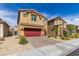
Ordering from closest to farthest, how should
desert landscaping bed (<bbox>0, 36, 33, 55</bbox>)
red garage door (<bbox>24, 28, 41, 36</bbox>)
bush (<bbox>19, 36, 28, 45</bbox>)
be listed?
1. desert landscaping bed (<bbox>0, 36, 33, 55</bbox>)
2. bush (<bbox>19, 36, 28, 45</bbox>)
3. red garage door (<bbox>24, 28, 41, 36</bbox>)

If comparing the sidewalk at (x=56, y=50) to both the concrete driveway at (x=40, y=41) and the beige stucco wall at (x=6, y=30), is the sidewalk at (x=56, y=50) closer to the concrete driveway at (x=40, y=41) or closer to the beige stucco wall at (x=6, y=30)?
the concrete driveway at (x=40, y=41)

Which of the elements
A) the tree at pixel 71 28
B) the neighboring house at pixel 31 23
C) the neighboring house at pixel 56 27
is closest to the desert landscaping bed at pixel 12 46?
the neighboring house at pixel 31 23

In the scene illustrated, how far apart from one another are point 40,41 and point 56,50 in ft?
1.94

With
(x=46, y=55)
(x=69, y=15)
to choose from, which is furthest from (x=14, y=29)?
(x=69, y=15)

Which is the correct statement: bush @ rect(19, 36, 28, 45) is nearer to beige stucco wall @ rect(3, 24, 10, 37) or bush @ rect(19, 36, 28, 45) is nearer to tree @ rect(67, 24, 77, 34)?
beige stucco wall @ rect(3, 24, 10, 37)

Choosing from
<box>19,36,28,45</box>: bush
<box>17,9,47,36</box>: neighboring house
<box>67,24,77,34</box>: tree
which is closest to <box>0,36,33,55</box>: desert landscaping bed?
<box>19,36,28,45</box>: bush

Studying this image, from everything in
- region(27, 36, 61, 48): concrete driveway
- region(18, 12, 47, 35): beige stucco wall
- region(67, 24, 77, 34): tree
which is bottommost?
region(27, 36, 61, 48): concrete driveway

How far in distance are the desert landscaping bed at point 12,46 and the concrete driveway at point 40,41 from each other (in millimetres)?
161

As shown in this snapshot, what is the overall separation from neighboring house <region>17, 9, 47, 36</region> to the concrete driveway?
0.15 m

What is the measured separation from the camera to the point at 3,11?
16.7 ft

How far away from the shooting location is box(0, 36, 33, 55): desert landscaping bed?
16.4ft

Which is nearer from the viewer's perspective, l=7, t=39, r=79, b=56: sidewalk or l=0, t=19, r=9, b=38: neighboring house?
l=7, t=39, r=79, b=56: sidewalk

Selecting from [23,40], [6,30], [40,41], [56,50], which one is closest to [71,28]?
[56,50]

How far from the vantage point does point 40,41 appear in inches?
212
